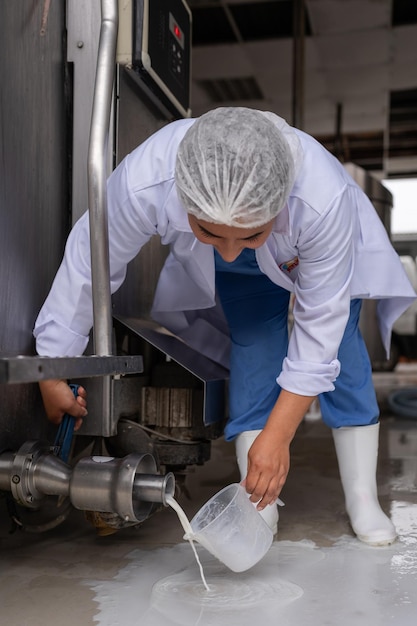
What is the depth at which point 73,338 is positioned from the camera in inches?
42.1

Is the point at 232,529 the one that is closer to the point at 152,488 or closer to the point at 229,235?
the point at 152,488

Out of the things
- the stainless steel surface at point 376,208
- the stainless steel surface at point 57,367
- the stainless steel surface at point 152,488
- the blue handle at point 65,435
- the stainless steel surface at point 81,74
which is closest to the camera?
the stainless steel surface at point 57,367

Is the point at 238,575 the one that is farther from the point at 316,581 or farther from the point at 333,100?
the point at 333,100

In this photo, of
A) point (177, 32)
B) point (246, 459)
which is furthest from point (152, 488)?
point (177, 32)

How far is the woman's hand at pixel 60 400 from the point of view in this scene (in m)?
1.07

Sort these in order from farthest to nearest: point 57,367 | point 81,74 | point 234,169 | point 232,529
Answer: point 81,74 < point 232,529 < point 234,169 < point 57,367

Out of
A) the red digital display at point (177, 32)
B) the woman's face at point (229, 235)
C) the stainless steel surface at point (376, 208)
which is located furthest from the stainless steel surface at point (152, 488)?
the stainless steel surface at point (376, 208)

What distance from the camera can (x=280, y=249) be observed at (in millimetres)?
1073

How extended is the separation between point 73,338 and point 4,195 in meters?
0.25

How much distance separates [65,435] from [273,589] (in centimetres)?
42

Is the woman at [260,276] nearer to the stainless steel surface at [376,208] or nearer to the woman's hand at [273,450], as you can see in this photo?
the woman's hand at [273,450]

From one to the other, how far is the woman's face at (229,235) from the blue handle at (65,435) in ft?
1.22

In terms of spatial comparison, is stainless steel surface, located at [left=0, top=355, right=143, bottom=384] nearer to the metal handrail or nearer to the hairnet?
the metal handrail

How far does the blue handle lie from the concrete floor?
7.6 inches
